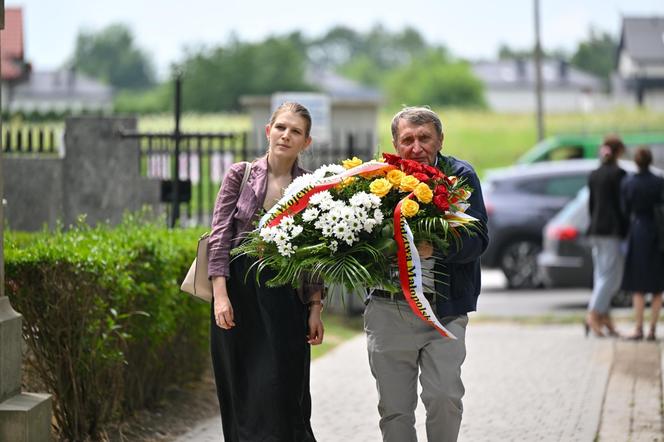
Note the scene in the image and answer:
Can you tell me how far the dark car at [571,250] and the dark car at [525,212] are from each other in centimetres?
286

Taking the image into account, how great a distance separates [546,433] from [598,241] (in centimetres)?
475

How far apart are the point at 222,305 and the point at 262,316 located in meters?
0.22

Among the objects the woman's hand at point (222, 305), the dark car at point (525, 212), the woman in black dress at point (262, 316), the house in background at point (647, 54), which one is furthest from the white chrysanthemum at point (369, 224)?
the house in background at point (647, 54)

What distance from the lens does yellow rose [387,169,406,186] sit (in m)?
5.31

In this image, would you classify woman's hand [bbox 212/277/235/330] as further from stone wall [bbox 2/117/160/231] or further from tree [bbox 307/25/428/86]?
tree [bbox 307/25/428/86]

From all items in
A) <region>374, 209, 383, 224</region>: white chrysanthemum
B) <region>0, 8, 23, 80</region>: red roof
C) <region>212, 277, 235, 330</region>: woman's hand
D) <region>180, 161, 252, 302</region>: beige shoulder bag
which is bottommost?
<region>212, 277, 235, 330</region>: woman's hand

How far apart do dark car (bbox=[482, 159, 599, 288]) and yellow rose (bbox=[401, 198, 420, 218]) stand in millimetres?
13624

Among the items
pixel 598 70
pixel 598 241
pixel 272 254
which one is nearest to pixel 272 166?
pixel 272 254

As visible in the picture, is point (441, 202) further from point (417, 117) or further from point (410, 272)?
point (417, 117)

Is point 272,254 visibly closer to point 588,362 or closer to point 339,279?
point 339,279

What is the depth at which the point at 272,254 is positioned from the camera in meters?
5.36

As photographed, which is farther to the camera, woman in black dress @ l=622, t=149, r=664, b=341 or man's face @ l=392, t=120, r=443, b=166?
woman in black dress @ l=622, t=149, r=664, b=341

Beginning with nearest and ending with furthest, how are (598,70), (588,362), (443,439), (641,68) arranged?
(443,439) → (588,362) → (641,68) → (598,70)

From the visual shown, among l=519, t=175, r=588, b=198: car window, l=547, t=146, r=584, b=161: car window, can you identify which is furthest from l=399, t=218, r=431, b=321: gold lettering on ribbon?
l=547, t=146, r=584, b=161: car window
